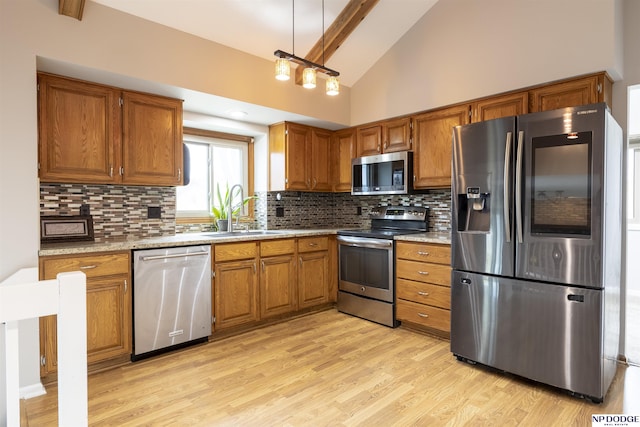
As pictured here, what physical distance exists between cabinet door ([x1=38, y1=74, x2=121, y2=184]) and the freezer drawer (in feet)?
9.31

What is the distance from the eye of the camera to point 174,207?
3400mm

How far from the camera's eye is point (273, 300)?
347 centimetres

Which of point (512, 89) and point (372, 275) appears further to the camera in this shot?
point (372, 275)

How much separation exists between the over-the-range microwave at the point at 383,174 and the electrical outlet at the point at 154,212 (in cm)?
209

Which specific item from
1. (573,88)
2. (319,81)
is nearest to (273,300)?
(319,81)

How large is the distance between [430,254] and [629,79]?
1.94 meters

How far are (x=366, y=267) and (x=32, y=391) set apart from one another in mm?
2757

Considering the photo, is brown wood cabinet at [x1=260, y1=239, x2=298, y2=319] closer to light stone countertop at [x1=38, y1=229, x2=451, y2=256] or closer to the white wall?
light stone countertop at [x1=38, y1=229, x2=451, y2=256]

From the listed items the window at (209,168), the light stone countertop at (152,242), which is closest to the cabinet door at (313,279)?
the light stone countertop at (152,242)

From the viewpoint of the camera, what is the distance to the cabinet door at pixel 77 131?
95.7 inches

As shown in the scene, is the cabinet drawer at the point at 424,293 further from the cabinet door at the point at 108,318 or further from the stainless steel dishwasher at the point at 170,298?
the cabinet door at the point at 108,318

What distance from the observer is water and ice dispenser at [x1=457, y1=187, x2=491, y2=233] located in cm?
250

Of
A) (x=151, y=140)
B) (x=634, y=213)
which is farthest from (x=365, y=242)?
(x=634, y=213)

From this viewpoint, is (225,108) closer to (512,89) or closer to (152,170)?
(152,170)
